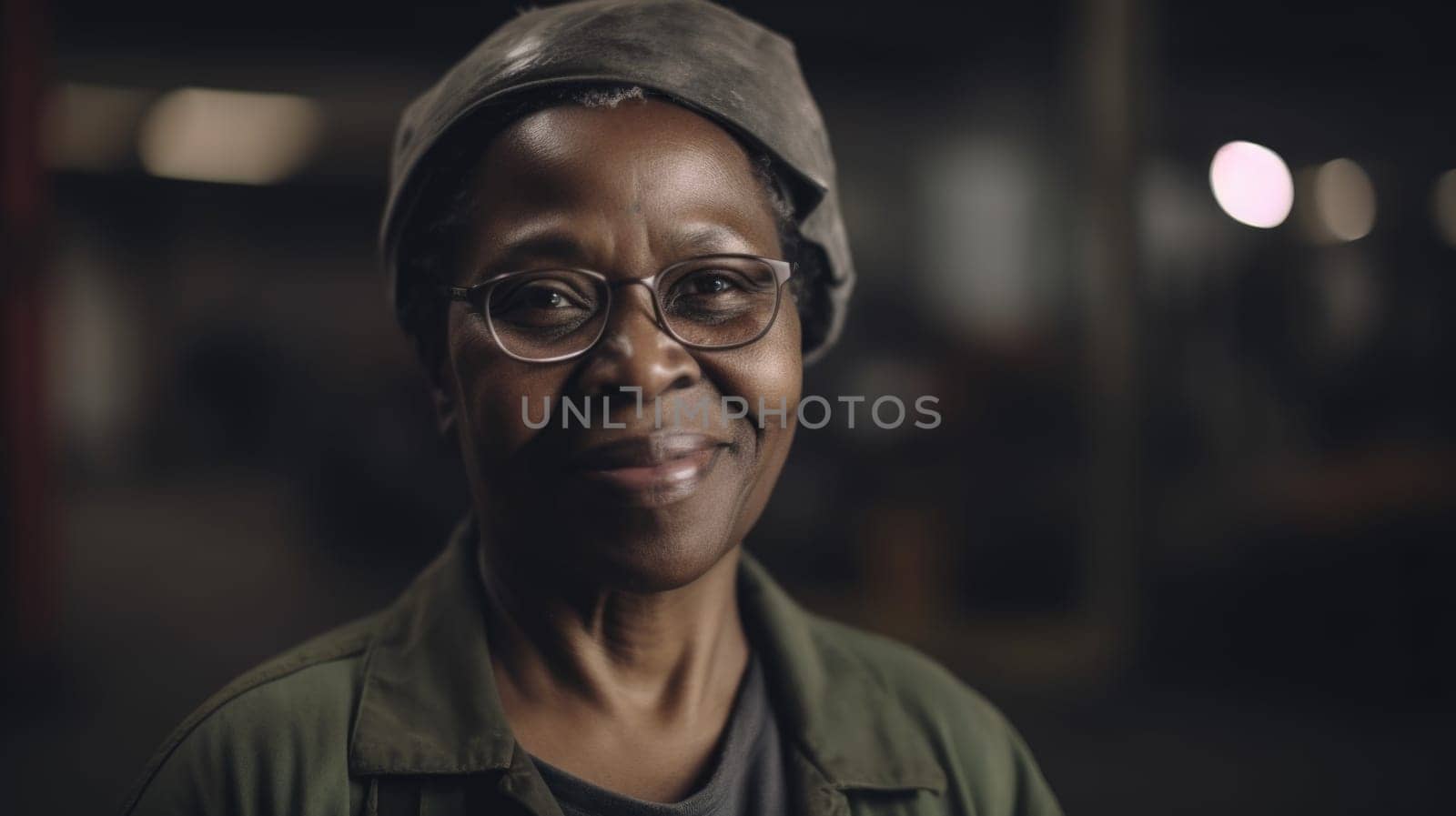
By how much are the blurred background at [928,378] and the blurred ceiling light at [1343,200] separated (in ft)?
0.03

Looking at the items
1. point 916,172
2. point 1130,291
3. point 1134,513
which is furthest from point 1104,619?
point 916,172

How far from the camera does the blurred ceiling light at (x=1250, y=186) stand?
3234 mm

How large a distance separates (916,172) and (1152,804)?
1.96m

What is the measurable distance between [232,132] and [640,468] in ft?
9.60

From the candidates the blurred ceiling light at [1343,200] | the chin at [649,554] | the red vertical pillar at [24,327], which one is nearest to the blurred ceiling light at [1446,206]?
the blurred ceiling light at [1343,200]

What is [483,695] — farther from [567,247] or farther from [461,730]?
[567,247]

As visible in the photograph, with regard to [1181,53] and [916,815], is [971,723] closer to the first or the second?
[916,815]

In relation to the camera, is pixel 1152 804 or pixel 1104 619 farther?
pixel 1104 619

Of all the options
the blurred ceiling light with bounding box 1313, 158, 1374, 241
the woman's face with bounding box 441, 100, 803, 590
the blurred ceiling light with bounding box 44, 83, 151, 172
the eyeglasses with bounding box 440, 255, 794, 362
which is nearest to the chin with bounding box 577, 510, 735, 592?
the woman's face with bounding box 441, 100, 803, 590

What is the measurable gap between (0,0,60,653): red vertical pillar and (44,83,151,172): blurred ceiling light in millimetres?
97

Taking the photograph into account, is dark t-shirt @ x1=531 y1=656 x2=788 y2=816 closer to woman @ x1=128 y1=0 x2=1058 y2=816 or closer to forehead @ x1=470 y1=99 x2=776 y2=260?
woman @ x1=128 y1=0 x2=1058 y2=816

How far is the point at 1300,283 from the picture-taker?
321 cm

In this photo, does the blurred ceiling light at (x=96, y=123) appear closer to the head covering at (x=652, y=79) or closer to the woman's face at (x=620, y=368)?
the head covering at (x=652, y=79)

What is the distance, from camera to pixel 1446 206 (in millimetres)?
3074
